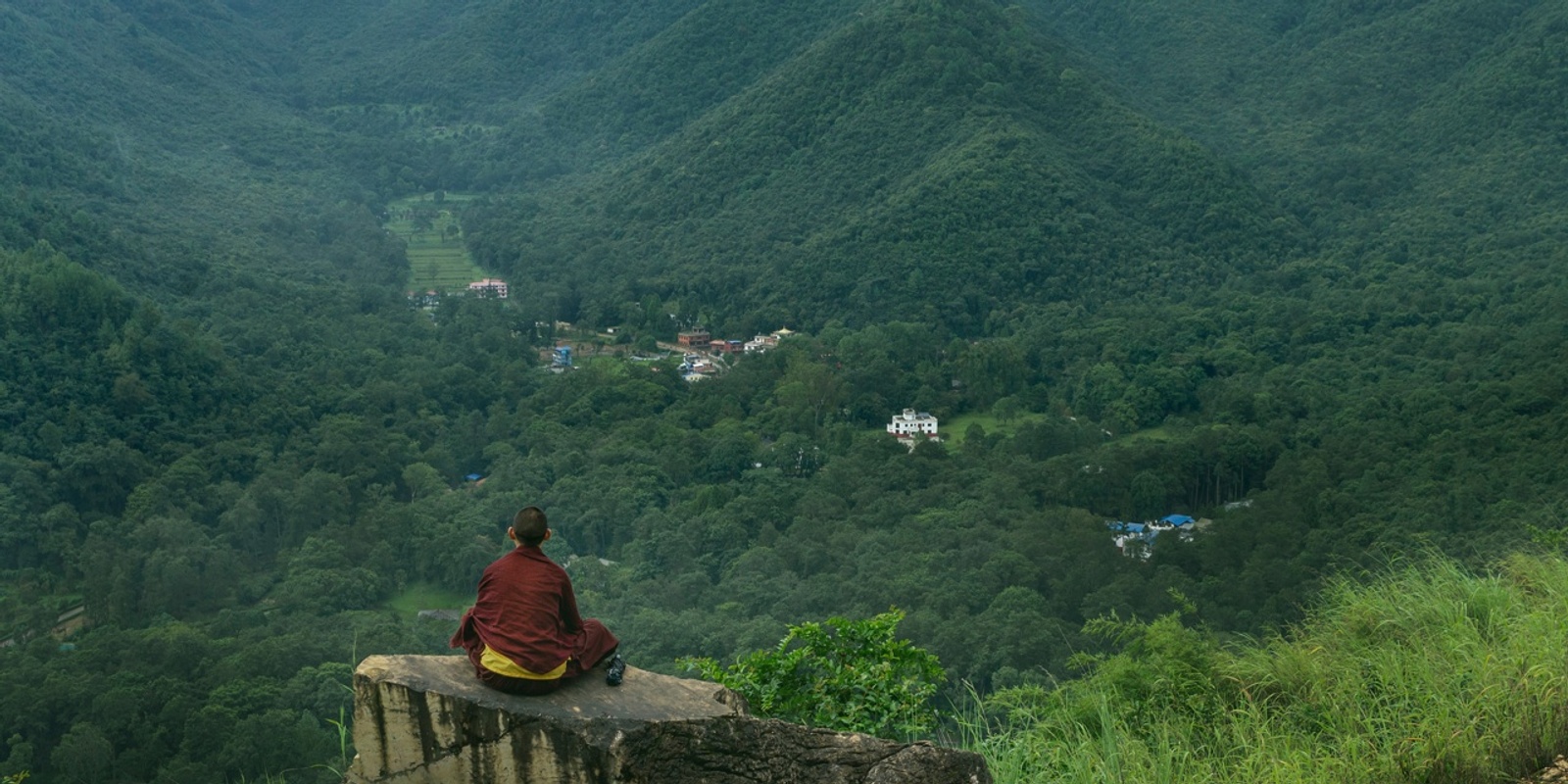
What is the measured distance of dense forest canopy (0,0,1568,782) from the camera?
14.3 m

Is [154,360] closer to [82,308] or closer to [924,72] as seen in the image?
[82,308]

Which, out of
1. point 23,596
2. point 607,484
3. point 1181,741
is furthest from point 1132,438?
point 1181,741

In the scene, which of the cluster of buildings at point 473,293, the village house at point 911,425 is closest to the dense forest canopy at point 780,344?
the village house at point 911,425

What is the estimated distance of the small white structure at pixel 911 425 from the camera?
23359 mm

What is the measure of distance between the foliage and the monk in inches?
33.4

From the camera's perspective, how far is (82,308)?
67.6 ft

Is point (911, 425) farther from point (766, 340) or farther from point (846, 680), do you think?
point (846, 680)

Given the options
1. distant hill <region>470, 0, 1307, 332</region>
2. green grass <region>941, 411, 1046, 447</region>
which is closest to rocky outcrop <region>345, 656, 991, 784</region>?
green grass <region>941, 411, 1046, 447</region>

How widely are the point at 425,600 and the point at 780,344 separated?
12420 millimetres

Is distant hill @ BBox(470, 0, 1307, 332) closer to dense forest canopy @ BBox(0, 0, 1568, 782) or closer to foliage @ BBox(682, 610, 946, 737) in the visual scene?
dense forest canopy @ BBox(0, 0, 1568, 782)

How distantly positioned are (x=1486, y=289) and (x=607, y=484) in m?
17.6

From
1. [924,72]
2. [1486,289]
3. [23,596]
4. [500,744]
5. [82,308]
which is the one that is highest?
[924,72]

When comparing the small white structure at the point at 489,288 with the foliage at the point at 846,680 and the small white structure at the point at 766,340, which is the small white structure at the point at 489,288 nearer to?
the small white structure at the point at 766,340

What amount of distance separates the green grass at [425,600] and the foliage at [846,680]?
11.5 m
